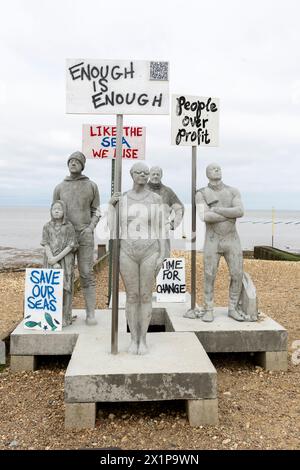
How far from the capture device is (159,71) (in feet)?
12.7

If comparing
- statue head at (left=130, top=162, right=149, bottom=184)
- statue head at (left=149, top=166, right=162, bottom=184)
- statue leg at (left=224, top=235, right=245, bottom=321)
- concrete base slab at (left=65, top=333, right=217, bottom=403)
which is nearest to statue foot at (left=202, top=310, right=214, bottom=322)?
statue leg at (left=224, top=235, right=245, bottom=321)

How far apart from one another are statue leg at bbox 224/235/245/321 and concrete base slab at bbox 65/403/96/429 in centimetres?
222

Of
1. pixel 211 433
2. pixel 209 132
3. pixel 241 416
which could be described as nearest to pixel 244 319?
pixel 241 416

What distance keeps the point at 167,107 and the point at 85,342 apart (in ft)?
7.82

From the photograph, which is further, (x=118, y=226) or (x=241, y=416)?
(x=118, y=226)

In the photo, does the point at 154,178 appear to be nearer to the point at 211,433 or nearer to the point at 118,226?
the point at 118,226

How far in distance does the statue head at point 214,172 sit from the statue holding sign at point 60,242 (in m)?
1.70

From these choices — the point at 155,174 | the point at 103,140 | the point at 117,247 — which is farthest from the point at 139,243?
the point at 103,140

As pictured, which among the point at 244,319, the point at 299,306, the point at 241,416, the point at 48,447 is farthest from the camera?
the point at 299,306

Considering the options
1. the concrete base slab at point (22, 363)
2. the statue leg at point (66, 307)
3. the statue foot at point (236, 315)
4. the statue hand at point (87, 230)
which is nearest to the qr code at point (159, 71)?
the statue hand at point (87, 230)

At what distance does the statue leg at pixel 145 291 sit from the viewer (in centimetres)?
376

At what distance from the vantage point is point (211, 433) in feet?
10.6

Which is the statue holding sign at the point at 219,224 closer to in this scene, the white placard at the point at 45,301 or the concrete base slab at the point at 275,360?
the concrete base slab at the point at 275,360

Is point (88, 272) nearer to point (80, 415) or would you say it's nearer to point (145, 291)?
point (145, 291)
